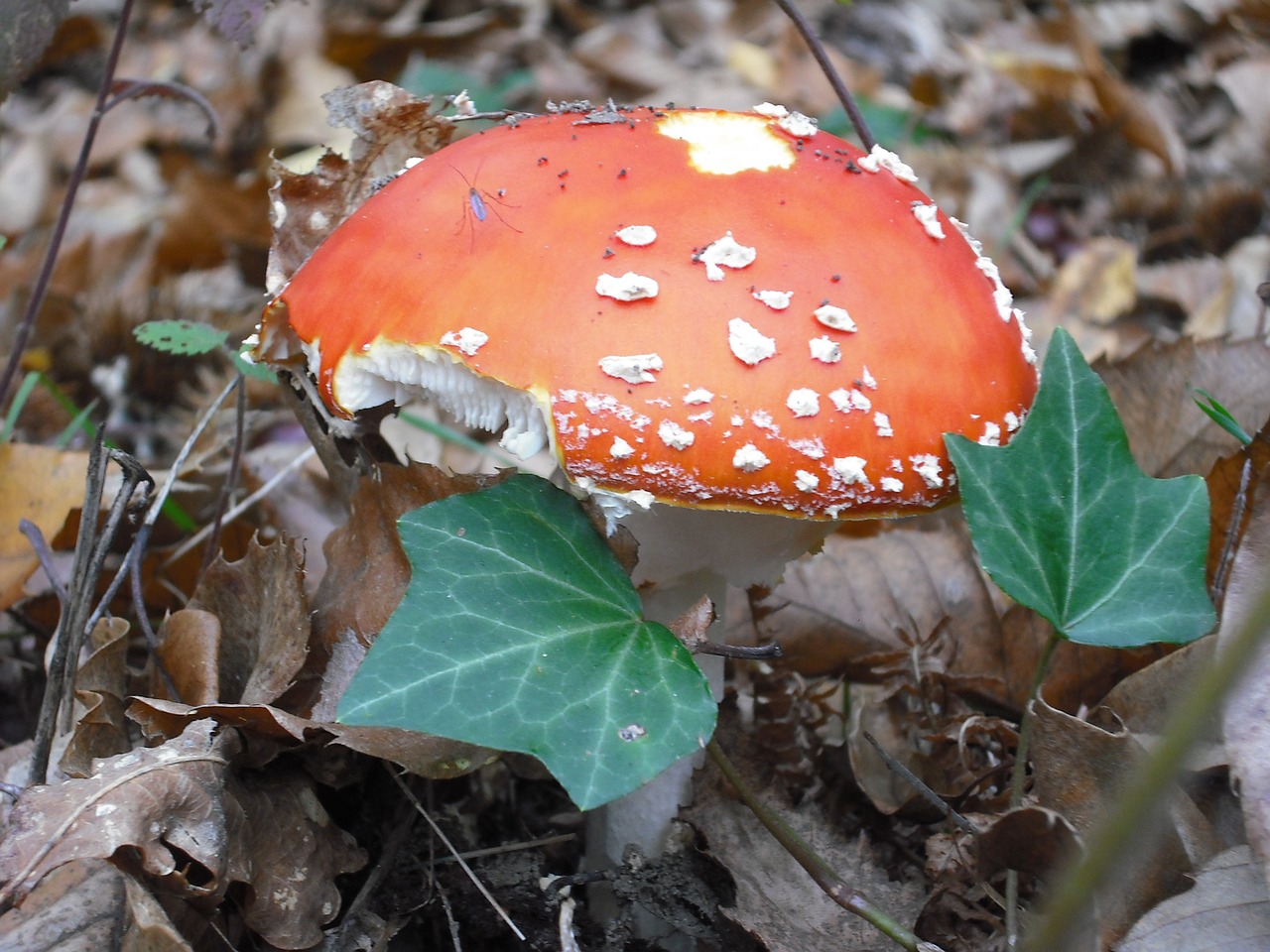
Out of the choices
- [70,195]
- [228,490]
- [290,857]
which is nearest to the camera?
[290,857]

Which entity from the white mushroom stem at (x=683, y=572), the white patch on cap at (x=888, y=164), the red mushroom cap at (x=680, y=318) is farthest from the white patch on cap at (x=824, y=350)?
the white patch on cap at (x=888, y=164)

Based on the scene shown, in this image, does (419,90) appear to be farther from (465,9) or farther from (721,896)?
(721,896)

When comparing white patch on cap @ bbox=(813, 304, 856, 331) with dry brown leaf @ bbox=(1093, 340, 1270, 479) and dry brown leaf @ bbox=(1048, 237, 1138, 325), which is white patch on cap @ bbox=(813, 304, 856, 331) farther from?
dry brown leaf @ bbox=(1048, 237, 1138, 325)

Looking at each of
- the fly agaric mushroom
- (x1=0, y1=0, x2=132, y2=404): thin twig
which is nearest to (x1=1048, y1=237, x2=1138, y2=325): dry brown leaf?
the fly agaric mushroom

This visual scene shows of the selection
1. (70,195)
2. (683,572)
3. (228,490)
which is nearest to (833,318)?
(683,572)

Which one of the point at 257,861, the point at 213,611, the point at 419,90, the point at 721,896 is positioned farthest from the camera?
the point at 419,90

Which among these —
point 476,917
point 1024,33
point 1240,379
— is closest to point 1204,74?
point 1024,33

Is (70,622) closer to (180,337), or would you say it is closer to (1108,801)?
(180,337)
